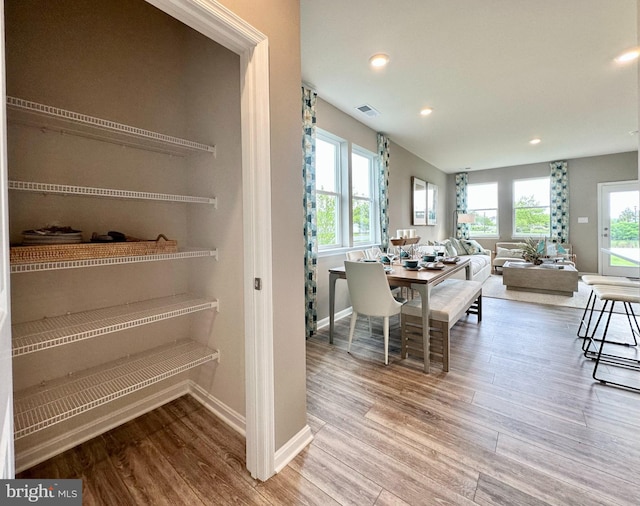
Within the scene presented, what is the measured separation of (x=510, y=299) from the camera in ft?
15.1

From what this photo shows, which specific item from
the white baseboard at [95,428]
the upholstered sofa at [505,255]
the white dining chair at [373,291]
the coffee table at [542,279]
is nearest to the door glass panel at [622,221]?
the upholstered sofa at [505,255]

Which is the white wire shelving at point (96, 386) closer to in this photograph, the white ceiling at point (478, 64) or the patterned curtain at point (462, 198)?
the white ceiling at point (478, 64)

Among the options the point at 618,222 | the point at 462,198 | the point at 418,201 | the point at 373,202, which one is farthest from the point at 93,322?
the point at 618,222

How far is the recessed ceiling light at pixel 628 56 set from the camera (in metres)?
2.59

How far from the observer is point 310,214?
10.6 ft

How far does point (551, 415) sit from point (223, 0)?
2.79 m

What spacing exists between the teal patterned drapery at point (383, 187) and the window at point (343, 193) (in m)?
0.11

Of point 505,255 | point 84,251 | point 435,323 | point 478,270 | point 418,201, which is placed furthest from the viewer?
point 505,255

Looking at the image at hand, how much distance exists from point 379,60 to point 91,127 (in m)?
2.34

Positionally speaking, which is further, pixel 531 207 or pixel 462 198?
pixel 462 198

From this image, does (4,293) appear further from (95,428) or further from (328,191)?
(328,191)

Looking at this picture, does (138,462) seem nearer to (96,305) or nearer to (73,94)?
(96,305)

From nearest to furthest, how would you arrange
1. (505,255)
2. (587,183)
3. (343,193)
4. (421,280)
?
(421,280) → (343,193) → (587,183) → (505,255)

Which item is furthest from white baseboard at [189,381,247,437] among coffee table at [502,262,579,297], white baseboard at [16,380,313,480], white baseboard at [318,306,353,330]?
coffee table at [502,262,579,297]
